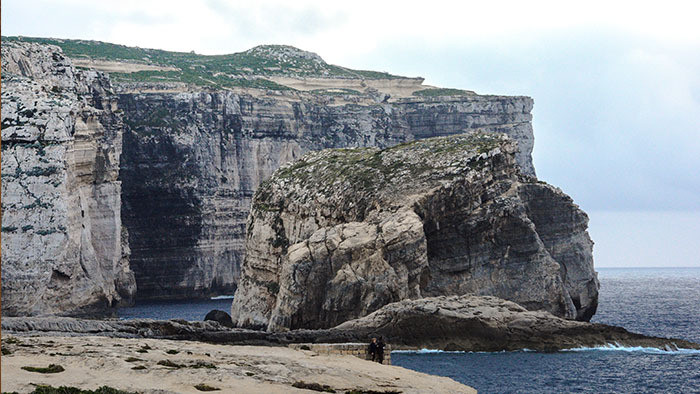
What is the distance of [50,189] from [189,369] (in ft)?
166

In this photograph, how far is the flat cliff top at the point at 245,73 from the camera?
14175 centimetres

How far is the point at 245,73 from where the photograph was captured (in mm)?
163875

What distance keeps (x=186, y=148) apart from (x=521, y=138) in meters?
55.6

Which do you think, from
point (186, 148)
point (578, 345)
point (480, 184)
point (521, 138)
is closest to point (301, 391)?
point (578, 345)

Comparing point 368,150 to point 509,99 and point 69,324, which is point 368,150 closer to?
point 69,324

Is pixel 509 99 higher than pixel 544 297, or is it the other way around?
pixel 509 99

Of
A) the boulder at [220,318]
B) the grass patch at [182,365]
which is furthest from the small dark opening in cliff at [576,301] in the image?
the grass patch at [182,365]

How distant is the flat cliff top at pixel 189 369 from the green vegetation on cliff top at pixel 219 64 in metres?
103

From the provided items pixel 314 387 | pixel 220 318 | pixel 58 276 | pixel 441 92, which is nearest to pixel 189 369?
pixel 314 387

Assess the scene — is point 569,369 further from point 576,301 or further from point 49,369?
point 49,369

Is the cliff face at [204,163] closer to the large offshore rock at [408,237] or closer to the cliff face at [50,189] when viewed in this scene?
the cliff face at [50,189]

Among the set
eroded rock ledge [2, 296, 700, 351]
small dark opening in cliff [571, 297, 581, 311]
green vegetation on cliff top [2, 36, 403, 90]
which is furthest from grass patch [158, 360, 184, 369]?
green vegetation on cliff top [2, 36, 403, 90]

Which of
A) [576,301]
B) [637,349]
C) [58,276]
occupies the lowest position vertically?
[637,349]

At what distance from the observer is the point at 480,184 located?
74562 millimetres
